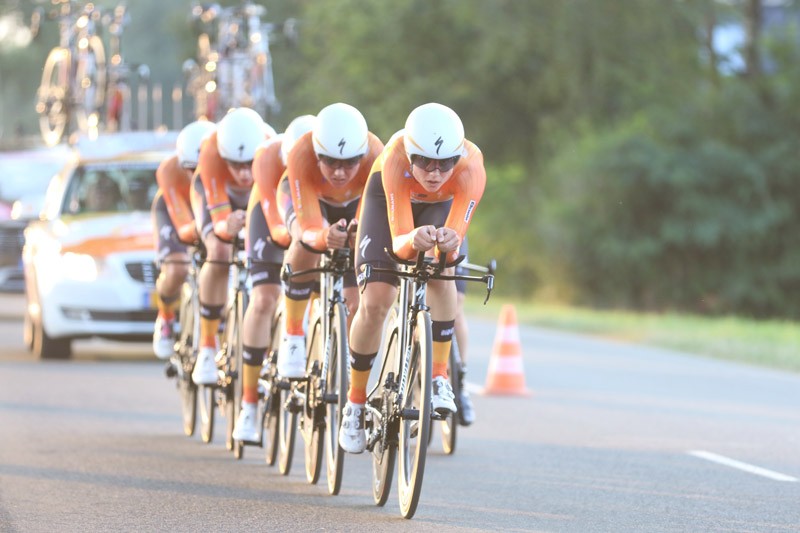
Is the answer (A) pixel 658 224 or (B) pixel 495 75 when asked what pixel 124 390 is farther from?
(B) pixel 495 75

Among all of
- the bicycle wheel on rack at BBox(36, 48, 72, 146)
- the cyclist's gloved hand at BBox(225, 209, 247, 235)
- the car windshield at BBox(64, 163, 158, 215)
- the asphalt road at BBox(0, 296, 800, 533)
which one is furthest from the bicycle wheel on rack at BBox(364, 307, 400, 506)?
the bicycle wheel on rack at BBox(36, 48, 72, 146)

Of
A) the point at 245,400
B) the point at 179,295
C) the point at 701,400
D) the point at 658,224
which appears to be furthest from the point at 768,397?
the point at 658,224

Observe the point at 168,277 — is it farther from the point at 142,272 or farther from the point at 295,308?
the point at 142,272

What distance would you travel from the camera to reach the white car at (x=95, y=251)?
17.0 m

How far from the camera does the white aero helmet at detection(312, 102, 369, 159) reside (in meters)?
9.35

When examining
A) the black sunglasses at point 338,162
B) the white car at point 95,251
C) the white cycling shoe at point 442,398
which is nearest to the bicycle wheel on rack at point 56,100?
the white car at point 95,251

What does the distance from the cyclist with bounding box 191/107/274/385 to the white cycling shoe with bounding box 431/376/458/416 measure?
2.93 metres

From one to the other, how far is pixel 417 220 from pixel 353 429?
1.08m

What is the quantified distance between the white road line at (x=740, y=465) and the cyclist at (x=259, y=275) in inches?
105

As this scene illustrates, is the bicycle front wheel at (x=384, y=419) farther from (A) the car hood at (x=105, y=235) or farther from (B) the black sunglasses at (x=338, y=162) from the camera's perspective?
(A) the car hood at (x=105, y=235)

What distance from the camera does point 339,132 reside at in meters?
9.36

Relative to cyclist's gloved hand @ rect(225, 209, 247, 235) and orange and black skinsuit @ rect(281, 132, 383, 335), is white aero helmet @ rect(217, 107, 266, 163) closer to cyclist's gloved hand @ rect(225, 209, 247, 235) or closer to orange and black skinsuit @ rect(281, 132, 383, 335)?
cyclist's gloved hand @ rect(225, 209, 247, 235)

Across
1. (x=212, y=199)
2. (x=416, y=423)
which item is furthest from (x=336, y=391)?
(x=212, y=199)

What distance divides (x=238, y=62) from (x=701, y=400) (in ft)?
43.0
